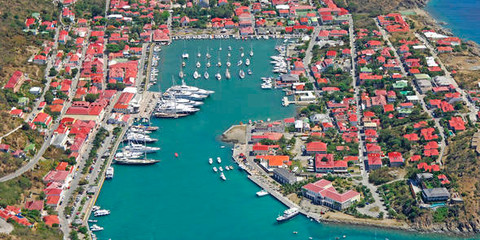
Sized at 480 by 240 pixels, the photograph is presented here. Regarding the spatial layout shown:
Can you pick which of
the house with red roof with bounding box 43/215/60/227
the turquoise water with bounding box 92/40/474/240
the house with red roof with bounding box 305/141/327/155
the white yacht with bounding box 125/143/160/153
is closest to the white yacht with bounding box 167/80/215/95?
the turquoise water with bounding box 92/40/474/240

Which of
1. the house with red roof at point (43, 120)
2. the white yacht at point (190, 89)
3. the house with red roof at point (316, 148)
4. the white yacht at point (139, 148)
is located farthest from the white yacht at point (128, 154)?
the house with red roof at point (316, 148)

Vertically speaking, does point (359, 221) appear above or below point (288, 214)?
below

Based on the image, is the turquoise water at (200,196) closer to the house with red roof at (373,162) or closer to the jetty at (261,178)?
the jetty at (261,178)

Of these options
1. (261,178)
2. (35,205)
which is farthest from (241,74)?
(35,205)

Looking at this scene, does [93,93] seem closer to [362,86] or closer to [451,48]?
[362,86]

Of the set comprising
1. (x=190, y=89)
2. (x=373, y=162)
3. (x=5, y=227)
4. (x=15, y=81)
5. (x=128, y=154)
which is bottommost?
(x=5, y=227)

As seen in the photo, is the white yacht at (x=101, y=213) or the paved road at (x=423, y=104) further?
the paved road at (x=423, y=104)

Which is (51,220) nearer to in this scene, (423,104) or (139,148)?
(139,148)
